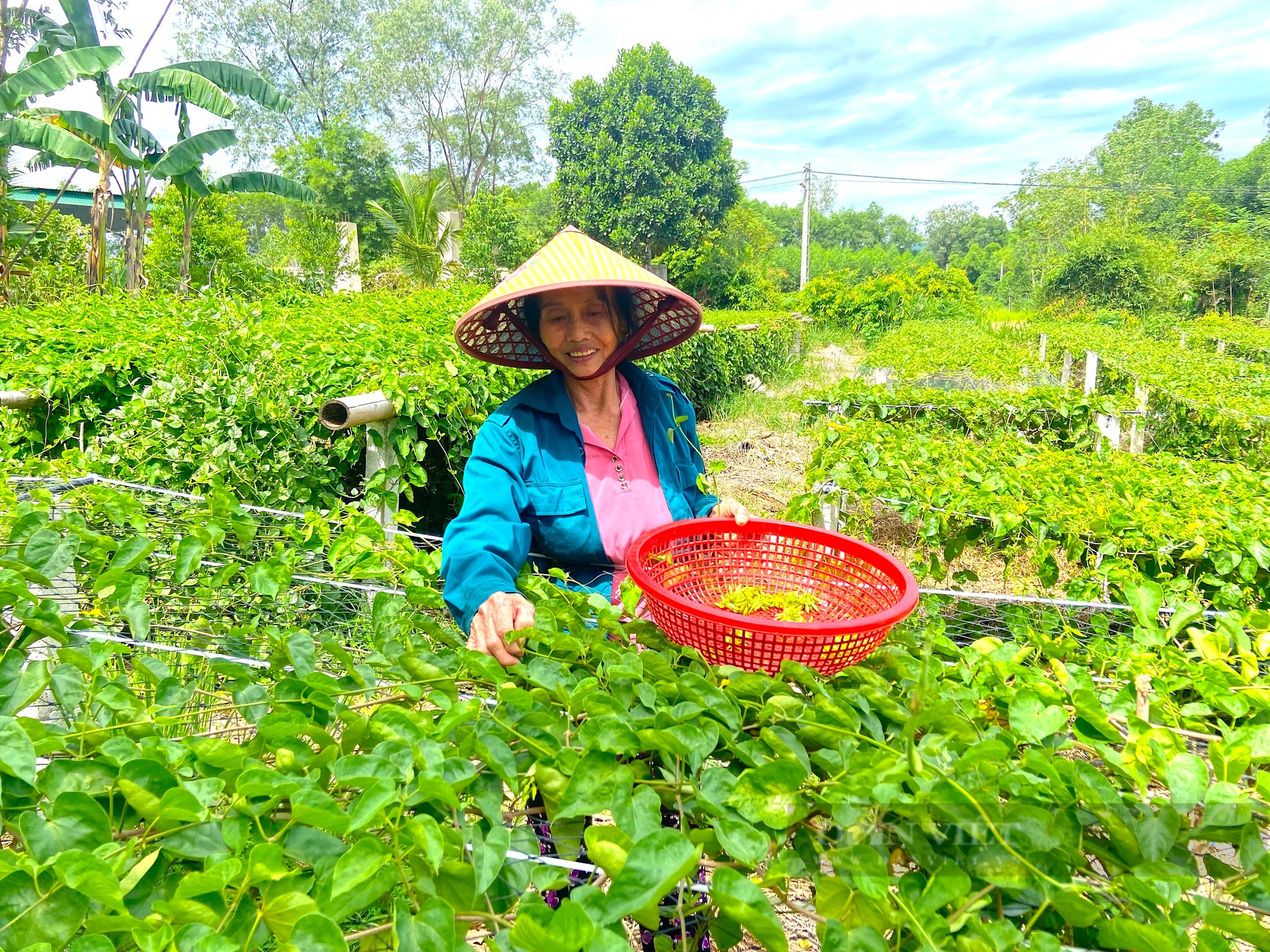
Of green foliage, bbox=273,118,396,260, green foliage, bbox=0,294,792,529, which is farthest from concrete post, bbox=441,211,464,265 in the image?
green foliage, bbox=0,294,792,529

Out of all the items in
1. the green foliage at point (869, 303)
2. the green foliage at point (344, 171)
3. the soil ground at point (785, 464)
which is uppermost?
the green foliage at point (344, 171)

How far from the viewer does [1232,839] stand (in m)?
0.77

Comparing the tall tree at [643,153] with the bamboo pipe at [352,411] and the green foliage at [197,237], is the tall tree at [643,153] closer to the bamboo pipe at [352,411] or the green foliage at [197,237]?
the green foliage at [197,237]

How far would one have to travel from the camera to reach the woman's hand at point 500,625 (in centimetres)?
128

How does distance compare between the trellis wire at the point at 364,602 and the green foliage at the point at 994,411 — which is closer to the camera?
the trellis wire at the point at 364,602

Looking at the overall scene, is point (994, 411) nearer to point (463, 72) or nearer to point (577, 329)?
point (577, 329)

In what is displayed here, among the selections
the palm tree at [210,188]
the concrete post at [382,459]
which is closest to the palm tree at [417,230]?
the palm tree at [210,188]

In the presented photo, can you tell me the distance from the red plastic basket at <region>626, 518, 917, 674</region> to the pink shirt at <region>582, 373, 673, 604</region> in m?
0.28

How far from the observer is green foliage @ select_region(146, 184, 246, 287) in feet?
49.9

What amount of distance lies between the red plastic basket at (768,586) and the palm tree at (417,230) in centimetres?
1921

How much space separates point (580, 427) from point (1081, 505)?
2.12m

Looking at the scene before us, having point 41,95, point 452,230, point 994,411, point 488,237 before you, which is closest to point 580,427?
point 994,411

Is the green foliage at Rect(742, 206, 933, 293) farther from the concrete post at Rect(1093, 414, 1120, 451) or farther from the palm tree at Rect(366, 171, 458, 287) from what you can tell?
the concrete post at Rect(1093, 414, 1120, 451)

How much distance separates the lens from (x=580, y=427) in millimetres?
2225
